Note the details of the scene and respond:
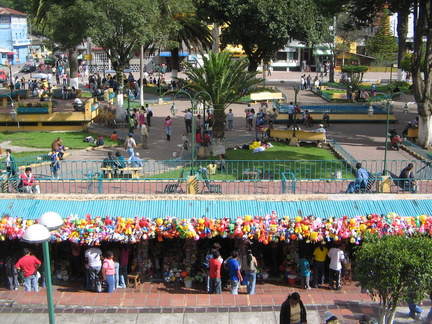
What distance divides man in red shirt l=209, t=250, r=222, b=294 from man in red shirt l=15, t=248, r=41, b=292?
3.87 m

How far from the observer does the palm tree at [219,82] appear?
21.9 meters

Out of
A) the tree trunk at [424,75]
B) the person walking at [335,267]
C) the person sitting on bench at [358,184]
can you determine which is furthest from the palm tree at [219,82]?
the person walking at [335,267]

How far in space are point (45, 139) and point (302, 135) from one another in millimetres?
12365

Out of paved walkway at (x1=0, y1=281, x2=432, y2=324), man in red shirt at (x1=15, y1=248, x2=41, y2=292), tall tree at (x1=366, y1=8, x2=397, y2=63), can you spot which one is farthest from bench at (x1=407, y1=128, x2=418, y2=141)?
tall tree at (x1=366, y1=8, x2=397, y2=63)

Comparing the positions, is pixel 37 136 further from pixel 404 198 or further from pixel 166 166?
pixel 404 198

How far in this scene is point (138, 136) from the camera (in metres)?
26.7

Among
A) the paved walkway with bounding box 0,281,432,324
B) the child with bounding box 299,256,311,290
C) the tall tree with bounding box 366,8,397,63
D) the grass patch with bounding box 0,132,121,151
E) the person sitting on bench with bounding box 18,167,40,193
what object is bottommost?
the paved walkway with bounding box 0,281,432,324

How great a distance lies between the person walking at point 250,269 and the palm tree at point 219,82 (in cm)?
1059

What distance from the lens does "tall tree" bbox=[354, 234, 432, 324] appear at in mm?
9016

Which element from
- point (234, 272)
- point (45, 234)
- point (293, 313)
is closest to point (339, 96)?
point (234, 272)

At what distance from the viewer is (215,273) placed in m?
12.1

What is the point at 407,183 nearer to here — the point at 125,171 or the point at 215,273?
the point at 215,273

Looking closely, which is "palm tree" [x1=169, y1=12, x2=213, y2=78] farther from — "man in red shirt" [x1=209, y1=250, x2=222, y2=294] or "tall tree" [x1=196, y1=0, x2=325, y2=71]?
"man in red shirt" [x1=209, y1=250, x2=222, y2=294]

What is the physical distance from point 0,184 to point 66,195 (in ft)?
7.34
